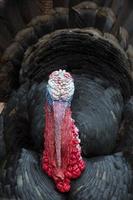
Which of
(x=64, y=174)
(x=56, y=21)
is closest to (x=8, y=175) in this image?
(x=64, y=174)

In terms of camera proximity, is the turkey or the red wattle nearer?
the red wattle

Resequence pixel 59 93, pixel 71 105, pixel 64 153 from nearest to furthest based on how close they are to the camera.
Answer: pixel 59 93 → pixel 64 153 → pixel 71 105

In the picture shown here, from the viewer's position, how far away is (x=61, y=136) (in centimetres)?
252

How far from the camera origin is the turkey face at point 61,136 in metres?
2.45

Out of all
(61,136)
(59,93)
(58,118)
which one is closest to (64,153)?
(61,136)

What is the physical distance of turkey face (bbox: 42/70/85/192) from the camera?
245cm

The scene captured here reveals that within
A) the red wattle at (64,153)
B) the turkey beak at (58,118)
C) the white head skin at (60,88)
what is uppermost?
the white head skin at (60,88)

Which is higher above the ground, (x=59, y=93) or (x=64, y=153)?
(x=59, y=93)

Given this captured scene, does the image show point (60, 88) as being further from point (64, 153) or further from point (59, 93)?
point (64, 153)

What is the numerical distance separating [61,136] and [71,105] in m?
0.34

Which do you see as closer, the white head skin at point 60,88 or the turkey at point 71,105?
the white head skin at point 60,88

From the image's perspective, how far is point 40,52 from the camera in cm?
296

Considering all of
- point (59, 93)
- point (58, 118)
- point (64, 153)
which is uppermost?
point (59, 93)

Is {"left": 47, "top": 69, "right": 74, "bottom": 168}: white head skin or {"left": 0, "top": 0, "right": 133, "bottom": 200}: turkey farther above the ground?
{"left": 47, "top": 69, "right": 74, "bottom": 168}: white head skin
